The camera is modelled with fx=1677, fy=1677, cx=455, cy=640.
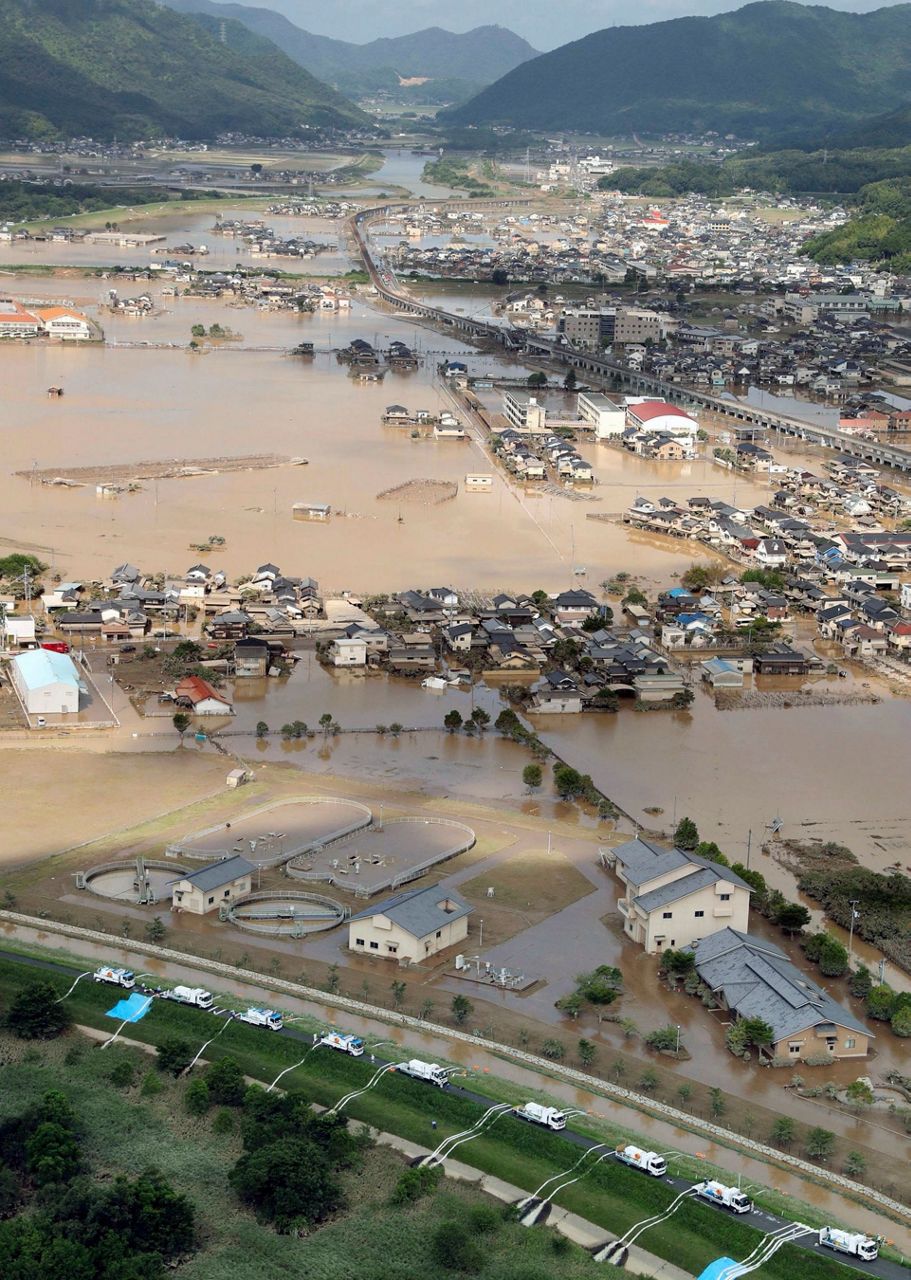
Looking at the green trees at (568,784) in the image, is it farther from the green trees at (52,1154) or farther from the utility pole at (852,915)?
the green trees at (52,1154)

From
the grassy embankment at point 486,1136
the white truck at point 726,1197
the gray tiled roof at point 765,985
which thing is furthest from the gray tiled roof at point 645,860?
the white truck at point 726,1197

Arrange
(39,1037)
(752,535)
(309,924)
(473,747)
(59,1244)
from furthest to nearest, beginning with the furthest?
(752,535) < (473,747) < (309,924) < (39,1037) < (59,1244)

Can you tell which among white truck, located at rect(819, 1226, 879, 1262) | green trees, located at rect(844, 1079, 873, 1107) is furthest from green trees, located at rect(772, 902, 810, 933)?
white truck, located at rect(819, 1226, 879, 1262)

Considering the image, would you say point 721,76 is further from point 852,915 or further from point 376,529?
point 852,915

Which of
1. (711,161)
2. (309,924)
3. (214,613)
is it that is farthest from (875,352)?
(711,161)

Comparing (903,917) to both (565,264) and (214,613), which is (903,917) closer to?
(214,613)

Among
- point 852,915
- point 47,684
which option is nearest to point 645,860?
point 852,915
